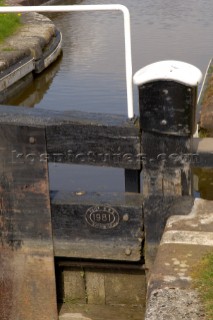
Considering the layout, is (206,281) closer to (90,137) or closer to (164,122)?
(164,122)

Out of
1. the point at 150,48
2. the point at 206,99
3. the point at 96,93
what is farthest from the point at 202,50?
the point at 206,99

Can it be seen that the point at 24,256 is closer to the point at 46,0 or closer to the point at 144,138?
the point at 144,138

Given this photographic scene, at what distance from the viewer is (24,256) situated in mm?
4820

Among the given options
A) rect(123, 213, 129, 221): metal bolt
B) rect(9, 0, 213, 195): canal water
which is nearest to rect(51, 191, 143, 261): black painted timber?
rect(123, 213, 129, 221): metal bolt

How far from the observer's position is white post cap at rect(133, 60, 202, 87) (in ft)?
13.4

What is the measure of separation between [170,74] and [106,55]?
11.5 m

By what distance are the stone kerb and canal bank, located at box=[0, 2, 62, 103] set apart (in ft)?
25.0

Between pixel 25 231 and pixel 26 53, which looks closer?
pixel 25 231

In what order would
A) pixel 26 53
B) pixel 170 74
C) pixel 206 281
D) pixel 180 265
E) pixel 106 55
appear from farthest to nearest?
1. pixel 106 55
2. pixel 26 53
3. pixel 170 74
4. pixel 180 265
5. pixel 206 281

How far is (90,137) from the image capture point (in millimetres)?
4398

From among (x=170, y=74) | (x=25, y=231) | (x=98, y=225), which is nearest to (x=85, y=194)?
(x=98, y=225)

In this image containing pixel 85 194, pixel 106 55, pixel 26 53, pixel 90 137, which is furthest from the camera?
pixel 106 55

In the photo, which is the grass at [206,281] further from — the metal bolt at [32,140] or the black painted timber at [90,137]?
the metal bolt at [32,140]

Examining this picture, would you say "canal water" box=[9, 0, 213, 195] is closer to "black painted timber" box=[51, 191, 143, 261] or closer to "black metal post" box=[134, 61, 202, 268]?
"black painted timber" box=[51, 191, 143, 261]
